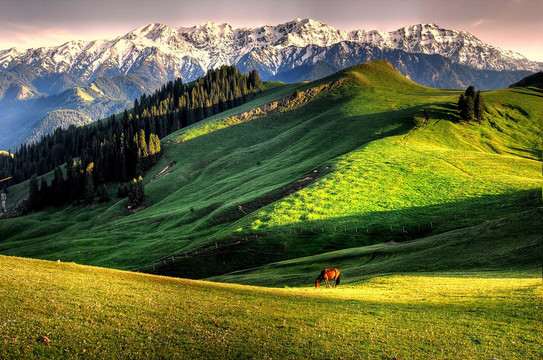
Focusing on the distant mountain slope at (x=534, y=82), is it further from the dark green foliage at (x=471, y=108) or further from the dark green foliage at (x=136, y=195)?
the dark green foliage at (x=136, y=195)

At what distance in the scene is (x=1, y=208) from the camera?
198 meters

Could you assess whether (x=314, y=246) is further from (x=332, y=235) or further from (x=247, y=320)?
(x=247, y=320)

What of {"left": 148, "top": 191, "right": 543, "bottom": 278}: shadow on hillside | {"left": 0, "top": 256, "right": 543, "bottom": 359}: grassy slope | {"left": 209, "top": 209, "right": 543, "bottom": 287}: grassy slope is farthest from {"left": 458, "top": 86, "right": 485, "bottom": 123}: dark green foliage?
{"left": 0, "top": 256, "right": 543, "bottom": 359}: grassy slope

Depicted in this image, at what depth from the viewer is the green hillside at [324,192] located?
226 feet

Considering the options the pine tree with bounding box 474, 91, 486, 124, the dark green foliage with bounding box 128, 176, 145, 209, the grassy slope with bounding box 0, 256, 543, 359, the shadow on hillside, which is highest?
the pine tree with bounding box 474, 91, 486, 124

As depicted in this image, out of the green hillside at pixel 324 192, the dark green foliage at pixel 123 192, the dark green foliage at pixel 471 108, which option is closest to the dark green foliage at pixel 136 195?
the green hillside at pixel 324 192

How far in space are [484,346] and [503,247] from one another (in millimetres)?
28040

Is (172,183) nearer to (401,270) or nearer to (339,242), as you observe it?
(339,242)

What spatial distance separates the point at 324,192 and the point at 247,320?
65429mm

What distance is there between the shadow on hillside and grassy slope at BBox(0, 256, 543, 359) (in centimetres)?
3566

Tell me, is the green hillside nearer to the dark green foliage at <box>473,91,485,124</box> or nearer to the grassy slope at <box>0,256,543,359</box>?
the dark green foliage at <box>473,91,485,124</box>

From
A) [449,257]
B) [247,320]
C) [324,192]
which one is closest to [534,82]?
[324,192]

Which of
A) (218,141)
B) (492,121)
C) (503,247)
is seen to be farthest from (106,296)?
(218,141)

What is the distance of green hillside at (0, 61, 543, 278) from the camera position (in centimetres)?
6894
